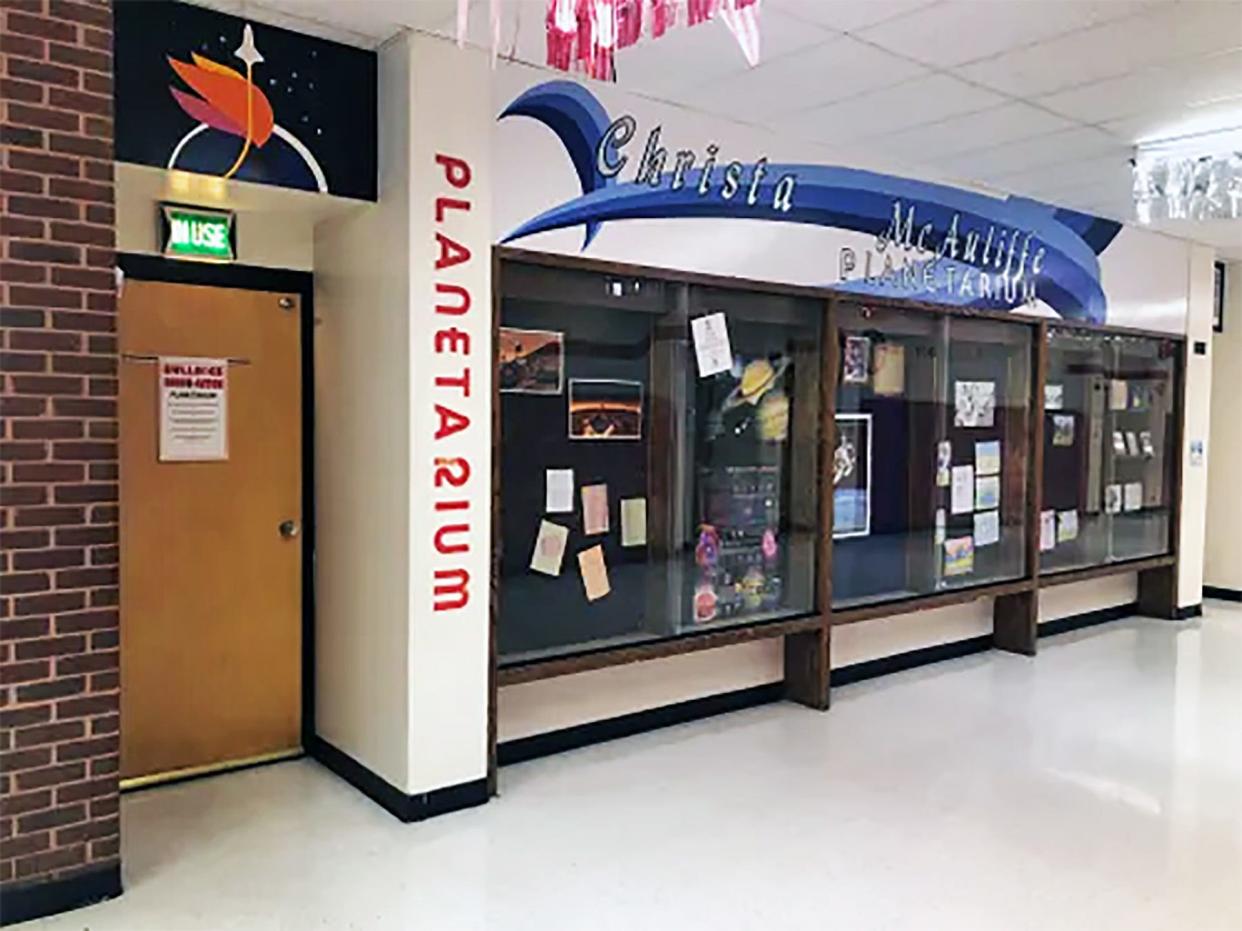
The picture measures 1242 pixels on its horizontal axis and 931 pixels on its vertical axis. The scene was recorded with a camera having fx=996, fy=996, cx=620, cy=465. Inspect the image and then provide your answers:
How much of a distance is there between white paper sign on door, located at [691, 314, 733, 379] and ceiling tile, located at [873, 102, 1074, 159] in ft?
4.27

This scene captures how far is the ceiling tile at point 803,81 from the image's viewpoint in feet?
13.1

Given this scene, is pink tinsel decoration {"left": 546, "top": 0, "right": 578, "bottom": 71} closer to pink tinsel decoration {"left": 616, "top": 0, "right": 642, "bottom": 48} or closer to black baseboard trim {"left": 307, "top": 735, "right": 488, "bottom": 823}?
pink tinsel decoration {"left": 616, "top": 0, "right": 642, "bottom": 48}

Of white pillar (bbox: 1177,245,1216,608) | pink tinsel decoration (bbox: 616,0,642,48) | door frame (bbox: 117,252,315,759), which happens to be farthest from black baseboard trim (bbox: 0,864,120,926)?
white pillar (bbox: 1177,245,1216,608)

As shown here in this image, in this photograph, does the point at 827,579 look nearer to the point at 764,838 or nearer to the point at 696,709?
the point at 696,709

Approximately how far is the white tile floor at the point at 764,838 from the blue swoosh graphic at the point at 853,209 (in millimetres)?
2349

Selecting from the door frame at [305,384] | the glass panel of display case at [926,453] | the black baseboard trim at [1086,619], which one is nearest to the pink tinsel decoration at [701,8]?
the door frame at [305,384]

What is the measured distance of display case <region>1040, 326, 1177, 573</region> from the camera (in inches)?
284

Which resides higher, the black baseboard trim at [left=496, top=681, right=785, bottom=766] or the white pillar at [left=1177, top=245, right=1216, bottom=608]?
the white pillar at [left=1177, top=245, right=1216, bottom=608]

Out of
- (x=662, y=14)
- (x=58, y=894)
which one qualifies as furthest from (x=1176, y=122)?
(x=58, y=894)

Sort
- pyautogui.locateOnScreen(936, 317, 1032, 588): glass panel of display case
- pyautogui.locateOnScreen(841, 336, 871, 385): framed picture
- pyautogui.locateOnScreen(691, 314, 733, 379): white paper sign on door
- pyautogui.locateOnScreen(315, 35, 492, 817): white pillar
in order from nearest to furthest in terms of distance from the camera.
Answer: pyautogui.locateOnScreen(315, 35, 492, 817): white pillar < pyautogui.locateOnScreen(691, 314, 733, 379): white paper sign on door < pyautogui.locateOnScreen(841, 336, 871, 385): framed picture < pyautogui.locateOnScreen(936, 317, 1032, 588): glass panel of display case

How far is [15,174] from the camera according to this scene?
2920 mm

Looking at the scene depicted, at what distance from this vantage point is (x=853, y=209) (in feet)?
17.8

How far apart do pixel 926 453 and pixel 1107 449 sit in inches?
92.7

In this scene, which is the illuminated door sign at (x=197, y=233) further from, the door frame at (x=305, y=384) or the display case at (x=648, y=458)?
the display case at (x=648, y=458)
